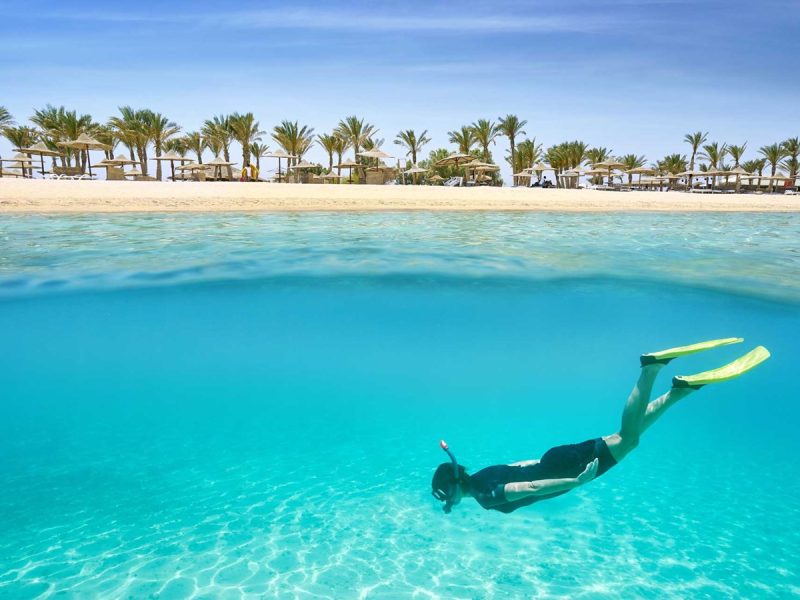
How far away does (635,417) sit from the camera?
341 centimetres

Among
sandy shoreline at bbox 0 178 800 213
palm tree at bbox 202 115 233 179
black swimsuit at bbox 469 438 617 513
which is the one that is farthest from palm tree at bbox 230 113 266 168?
black swimsuit at bbox 469 438 617 513

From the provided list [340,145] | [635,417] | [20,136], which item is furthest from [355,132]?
[635,417]

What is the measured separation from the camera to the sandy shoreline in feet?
66.5

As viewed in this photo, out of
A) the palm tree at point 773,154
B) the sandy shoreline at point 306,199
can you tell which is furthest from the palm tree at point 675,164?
the sandy shoreline at point 306,199

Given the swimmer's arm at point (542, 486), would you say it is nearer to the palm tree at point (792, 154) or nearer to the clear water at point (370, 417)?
the clear water at point (370, 417)

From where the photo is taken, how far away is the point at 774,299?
32.1ft

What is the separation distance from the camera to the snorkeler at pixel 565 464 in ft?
10.1

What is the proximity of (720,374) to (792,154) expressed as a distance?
2589 inches

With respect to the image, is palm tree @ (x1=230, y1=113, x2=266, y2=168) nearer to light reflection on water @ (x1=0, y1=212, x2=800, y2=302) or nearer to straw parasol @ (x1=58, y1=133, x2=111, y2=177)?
straw parasol @ (x1=58, y1=133, x2=111, y2=177)

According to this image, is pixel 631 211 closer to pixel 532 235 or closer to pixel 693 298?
pixel 532 235

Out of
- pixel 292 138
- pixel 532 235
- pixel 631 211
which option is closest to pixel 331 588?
pixel 532 235

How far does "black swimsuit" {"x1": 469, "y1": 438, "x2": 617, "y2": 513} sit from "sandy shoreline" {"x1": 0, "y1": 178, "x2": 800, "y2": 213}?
19.6m

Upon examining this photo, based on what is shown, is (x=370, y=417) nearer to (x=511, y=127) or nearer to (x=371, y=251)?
(x=371, y=251)

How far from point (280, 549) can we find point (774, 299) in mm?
9503
